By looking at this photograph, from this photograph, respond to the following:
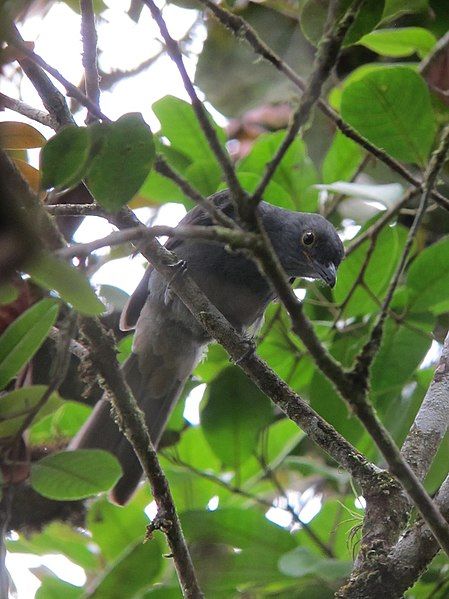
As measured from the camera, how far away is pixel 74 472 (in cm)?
259

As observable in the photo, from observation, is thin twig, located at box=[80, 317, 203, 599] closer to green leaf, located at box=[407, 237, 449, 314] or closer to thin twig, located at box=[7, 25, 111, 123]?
thin twig, located at box=[7, 25, 111, 123]

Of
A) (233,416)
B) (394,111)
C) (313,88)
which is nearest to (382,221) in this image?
(394,111)

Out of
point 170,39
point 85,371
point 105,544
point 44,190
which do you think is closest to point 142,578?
point 105,544

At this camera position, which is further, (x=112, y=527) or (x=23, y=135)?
(x=112, y=527)

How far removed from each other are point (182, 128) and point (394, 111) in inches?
49.4

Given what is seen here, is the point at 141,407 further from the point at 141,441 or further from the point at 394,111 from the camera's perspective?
the point at 394,111

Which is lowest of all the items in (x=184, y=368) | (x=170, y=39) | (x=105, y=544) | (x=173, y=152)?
(x=105, y=544)

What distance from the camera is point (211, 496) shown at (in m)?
4.34

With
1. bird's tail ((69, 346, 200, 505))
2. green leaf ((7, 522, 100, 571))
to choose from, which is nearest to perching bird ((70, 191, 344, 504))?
bird's tail ((69, 346, 200, 505))

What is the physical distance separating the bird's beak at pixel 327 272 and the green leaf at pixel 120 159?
218cm

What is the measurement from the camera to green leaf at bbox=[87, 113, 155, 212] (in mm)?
2389

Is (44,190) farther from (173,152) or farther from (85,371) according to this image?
(173,152)

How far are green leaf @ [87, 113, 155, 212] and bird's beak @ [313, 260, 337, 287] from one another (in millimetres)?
2179

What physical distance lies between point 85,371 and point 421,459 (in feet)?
4.60
